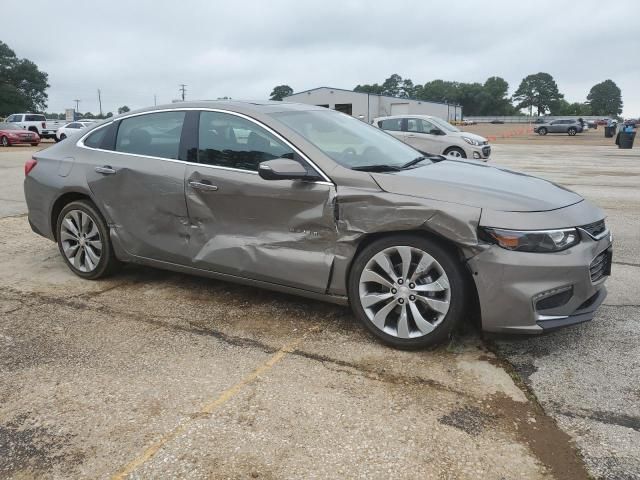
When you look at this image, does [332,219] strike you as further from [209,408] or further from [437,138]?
[437,138]

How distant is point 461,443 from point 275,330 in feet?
5.40

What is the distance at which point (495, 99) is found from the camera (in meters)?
149

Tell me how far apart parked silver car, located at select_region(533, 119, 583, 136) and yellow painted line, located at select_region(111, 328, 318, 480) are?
53672mm

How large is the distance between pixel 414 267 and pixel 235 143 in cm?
161

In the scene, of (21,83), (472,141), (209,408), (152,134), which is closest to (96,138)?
(152,134)

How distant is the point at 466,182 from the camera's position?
356cm

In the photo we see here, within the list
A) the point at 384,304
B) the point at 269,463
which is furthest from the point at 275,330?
the point at 269,463

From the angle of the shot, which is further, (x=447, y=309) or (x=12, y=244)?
(x=12, y=244)

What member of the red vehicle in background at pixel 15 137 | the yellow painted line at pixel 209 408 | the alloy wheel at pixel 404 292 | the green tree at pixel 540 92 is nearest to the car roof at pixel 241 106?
the alloy wheel at pixel 404 292

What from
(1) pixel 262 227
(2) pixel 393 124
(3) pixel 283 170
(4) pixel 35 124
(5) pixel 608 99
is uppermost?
(5) pixel 608 99

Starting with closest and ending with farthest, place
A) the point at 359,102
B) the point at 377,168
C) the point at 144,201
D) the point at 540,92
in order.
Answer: the point at 377,168
the point at 144,201
the point at 359,102
the point at 540,92

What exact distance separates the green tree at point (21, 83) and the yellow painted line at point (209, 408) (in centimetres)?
9065

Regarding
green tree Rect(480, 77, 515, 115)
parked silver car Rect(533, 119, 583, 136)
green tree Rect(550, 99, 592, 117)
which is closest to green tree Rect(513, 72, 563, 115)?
green tree Rect(550, 99, 592, 117)

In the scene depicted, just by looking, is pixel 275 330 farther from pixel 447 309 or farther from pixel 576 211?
pixel 576 211
